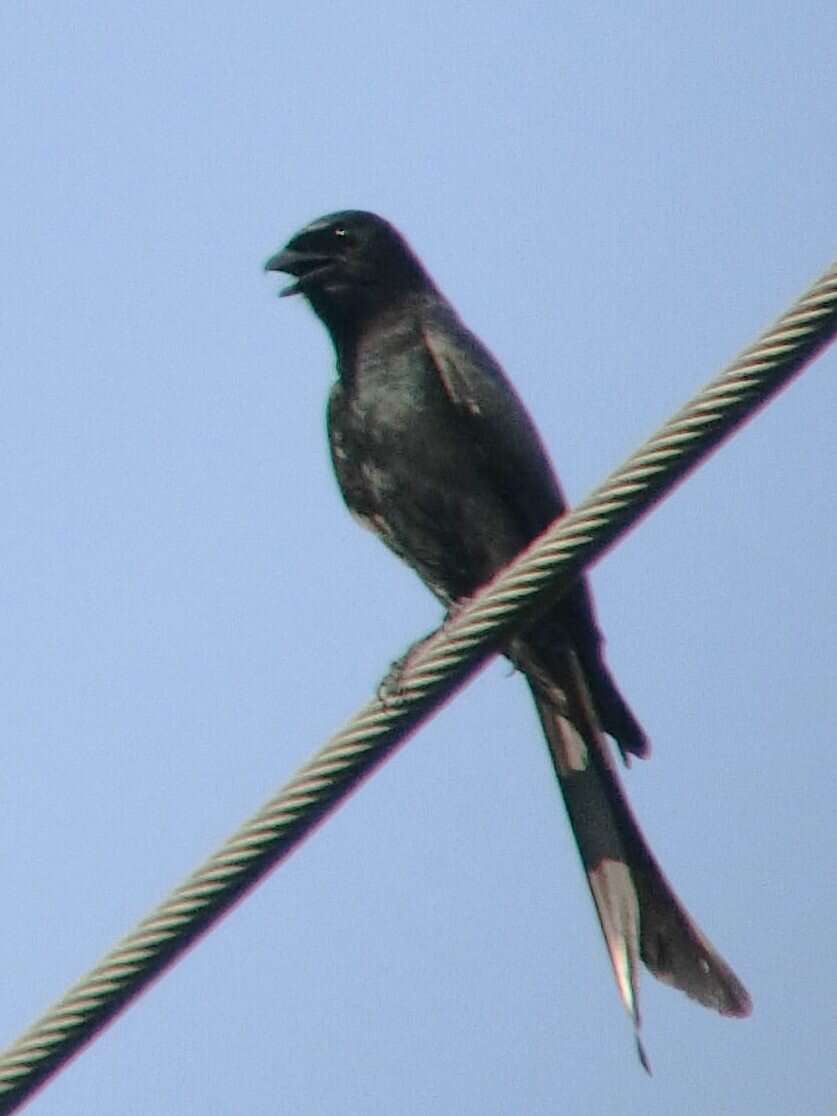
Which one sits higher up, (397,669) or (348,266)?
(348,266)

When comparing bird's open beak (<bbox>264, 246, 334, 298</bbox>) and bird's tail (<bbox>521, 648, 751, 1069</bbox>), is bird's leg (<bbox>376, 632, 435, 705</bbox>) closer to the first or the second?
bird's tail (<bbox>521, 648, 751, 1069</bbox>)

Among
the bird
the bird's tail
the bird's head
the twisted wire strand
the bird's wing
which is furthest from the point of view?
the bird's head

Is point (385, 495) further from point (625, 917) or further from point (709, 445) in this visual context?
point (709, 445)

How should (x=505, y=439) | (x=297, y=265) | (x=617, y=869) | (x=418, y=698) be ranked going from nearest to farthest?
(x=418, y=698), (x=617, y=869), (x=505, y=439), (x=297, y=265)

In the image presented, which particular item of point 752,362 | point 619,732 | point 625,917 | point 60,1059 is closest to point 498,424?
point 619,732

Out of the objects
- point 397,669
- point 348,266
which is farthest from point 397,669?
point 348,266

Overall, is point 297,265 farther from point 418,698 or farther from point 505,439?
point 418,698

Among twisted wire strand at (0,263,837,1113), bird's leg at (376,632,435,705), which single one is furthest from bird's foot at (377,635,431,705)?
twisted wire strand at (0,263,837,1113)
